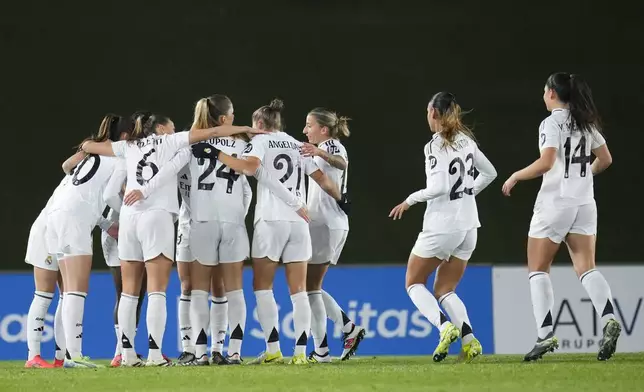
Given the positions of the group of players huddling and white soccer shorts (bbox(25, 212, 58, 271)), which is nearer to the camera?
the group of players huddling

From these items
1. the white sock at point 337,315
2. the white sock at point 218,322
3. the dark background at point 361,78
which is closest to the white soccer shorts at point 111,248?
the white sock at point 218,322

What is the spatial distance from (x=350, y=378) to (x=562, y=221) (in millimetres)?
1839

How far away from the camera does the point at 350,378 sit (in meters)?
6.05

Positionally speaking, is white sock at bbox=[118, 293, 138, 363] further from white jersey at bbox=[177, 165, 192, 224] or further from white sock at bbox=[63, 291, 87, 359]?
white jersey at bbox=[177, 165, 192, 224]

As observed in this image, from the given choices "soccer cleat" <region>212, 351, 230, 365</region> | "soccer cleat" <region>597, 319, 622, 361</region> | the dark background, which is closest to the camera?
"soccer cleat" <region>597, 319, 622, 361</region>

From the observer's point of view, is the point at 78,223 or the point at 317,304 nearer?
the point at 78,223

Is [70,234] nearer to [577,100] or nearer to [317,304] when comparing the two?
[317,304]

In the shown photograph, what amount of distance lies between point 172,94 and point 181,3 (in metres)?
1.13

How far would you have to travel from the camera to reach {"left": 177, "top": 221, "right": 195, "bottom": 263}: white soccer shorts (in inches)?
290

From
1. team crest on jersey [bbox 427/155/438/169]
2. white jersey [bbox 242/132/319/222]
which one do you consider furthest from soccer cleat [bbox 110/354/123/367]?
team crest on jersey [bbox 427/155/438/169]

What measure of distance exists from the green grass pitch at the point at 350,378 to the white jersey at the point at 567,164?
103 centimetres

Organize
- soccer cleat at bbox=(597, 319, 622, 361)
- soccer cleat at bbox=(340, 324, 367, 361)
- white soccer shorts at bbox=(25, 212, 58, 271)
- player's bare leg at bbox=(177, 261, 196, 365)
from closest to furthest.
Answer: soccer cleat at bbox=(597, 319, 622, 361) < player's bare leg at bbox=(177, 261, 196, 365) < white soccer shorts at bbox=(25, 212, 58, 271) < soccer cleat at bbox=(340, 324, 367, 361)

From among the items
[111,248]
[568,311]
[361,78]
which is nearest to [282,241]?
[111,248]

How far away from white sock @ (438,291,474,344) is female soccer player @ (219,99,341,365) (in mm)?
909
